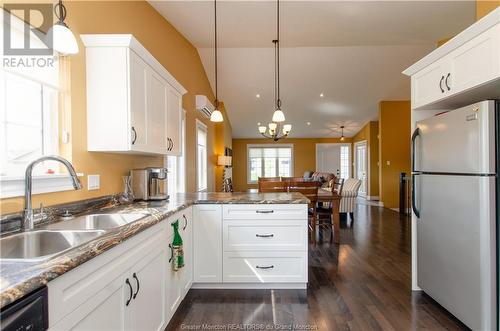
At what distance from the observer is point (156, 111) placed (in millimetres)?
2531

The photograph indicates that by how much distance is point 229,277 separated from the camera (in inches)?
105

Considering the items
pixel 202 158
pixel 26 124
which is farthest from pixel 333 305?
pixel 202 158

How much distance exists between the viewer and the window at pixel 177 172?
3.97 metres

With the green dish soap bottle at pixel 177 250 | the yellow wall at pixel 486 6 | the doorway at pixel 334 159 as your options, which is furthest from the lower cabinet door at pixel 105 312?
the doorway at pixel 334 159

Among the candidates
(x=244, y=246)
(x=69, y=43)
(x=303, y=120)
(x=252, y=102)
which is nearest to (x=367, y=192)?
(x=303, y=120)

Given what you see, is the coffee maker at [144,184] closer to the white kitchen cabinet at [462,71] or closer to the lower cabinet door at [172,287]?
the lower cabinet door at [172,287]

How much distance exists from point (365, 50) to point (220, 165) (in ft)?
14.3

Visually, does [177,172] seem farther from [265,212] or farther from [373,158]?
[373,158]

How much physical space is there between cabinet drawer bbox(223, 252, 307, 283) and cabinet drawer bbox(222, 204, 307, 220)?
34 cm

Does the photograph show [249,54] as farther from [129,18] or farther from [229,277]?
[229,277]

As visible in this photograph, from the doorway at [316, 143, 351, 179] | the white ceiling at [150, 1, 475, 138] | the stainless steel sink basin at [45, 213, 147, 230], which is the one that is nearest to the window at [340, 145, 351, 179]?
the doorway at [316, 143, 351, 179]

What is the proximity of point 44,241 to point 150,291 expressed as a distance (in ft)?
2.02

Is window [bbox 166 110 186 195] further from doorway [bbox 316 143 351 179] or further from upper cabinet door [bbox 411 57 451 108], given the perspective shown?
doorway [bbox 316 143 351 179]

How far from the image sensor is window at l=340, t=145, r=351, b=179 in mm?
11664
